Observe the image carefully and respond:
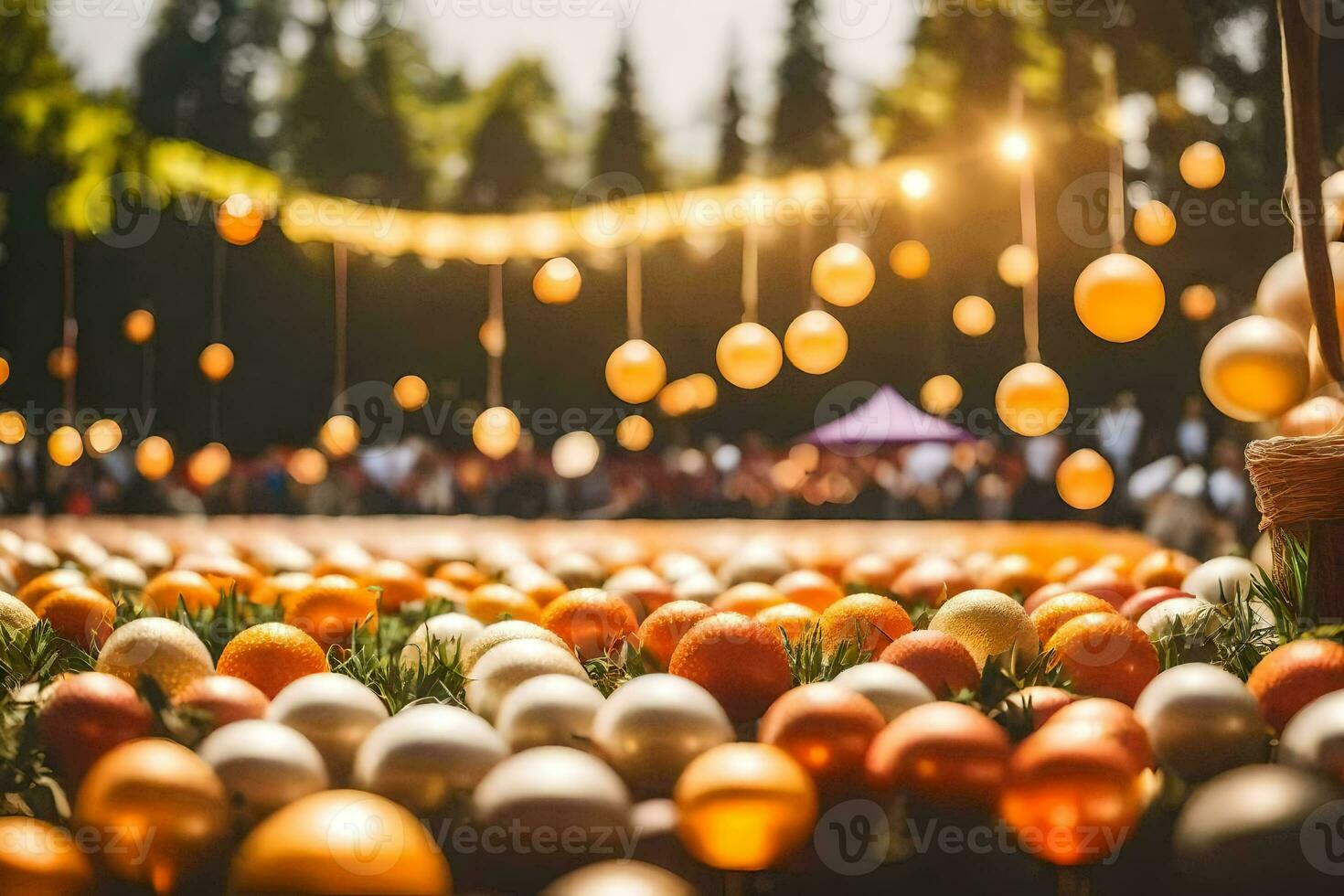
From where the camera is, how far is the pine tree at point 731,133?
41.7 feet

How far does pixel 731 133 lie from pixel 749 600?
10.8 meters

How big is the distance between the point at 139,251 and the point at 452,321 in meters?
3.18

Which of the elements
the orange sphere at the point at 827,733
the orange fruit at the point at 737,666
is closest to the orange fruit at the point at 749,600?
the orange fruit at the point at 737,666

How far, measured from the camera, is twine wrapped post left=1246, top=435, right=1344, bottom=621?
2.23 metres

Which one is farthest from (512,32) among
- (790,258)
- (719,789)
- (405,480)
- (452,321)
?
(719,789)

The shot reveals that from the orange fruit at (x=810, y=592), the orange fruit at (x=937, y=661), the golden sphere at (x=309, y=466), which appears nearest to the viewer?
the orange fruit at (x=937, y=661)

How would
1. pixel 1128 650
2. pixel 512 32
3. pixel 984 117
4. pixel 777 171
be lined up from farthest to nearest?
pixel 777 171 < pixel 512 32 < pixel 984 117 < pixel 1128 650

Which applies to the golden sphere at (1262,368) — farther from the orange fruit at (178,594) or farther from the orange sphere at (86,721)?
the orange fruit at (178,594)

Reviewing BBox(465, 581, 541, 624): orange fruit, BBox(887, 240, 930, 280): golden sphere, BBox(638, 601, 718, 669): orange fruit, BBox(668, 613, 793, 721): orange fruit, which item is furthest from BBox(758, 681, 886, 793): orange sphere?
BBox(887, 240, 930, 280): golden sphere

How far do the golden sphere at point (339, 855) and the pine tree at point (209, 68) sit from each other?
36.8 feet

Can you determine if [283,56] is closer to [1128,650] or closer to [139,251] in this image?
[139,251]

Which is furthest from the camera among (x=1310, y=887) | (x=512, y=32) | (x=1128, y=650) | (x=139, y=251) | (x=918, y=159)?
(x=139, y=251)

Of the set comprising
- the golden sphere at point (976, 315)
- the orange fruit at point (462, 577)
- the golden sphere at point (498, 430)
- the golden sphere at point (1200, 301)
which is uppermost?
the golden sphere at point (1200, 301)

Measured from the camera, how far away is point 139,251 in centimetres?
1260
